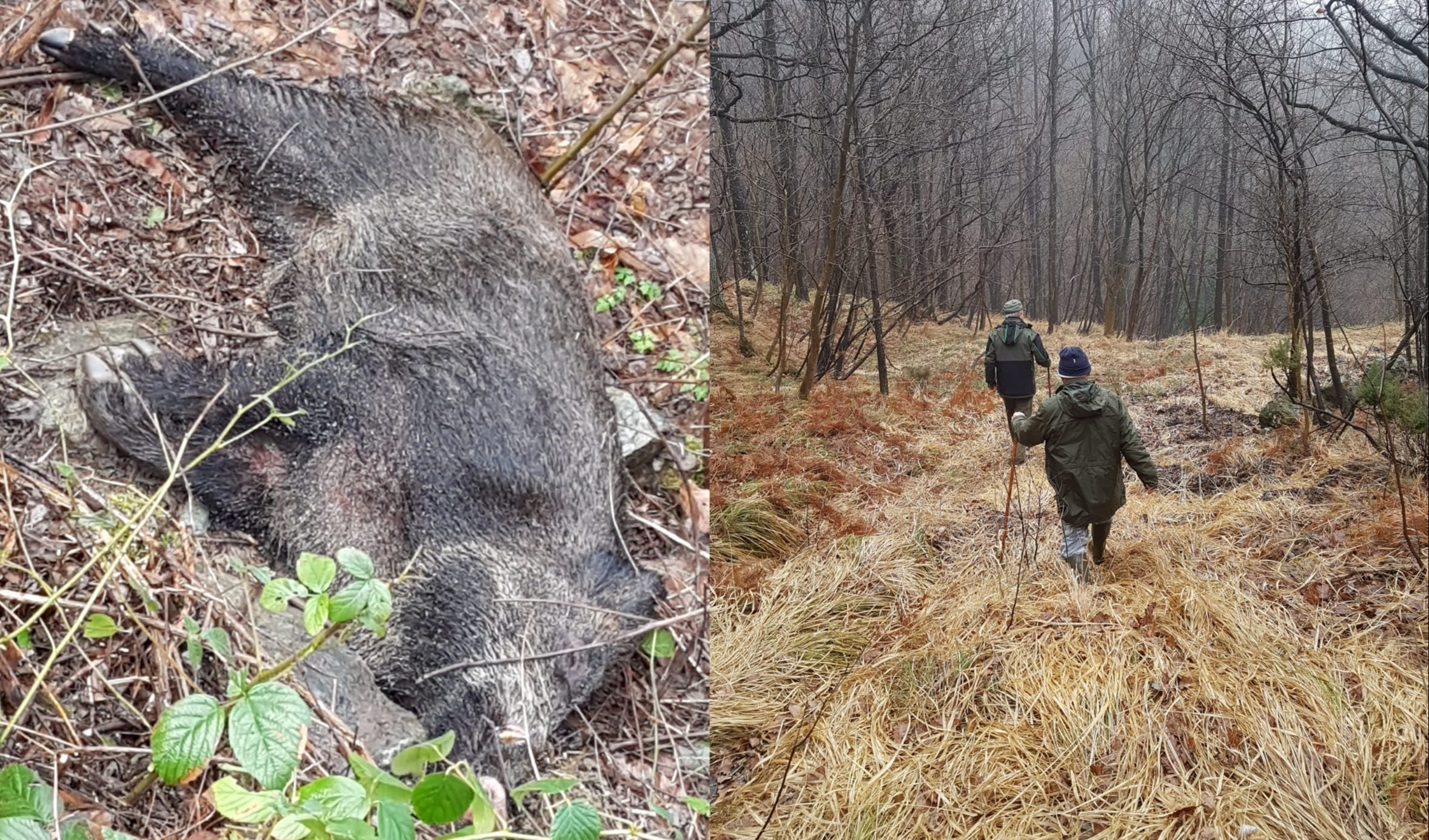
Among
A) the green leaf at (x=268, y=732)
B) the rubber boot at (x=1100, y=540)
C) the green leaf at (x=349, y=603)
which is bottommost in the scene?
the green leaf at (x=268, y=732)

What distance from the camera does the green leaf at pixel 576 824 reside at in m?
1.06

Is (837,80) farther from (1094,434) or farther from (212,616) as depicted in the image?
(212,616)

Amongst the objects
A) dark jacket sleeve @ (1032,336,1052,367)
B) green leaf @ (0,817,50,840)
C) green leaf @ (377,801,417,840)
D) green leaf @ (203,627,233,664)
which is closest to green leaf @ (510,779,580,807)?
green leaf @ (377,801,417,840)

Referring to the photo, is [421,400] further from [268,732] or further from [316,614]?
[268,732]

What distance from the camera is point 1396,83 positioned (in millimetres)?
708

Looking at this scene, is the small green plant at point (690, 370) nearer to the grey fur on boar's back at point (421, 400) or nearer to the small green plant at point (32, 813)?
the grey fur on boar's back at point (421, 400)

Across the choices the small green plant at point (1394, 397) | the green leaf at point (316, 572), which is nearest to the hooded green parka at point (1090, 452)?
the small green plant at point (1394, 397)

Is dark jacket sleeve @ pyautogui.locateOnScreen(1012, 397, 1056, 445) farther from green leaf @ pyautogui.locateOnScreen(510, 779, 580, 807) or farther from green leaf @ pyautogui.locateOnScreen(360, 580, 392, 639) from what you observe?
green leaf @ pyautogui.locateOnScreen(360, 580, 392, 639)

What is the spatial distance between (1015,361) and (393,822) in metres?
1.13

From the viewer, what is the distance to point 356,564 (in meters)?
1.22

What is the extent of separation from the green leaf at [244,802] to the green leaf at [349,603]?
0.26 meters

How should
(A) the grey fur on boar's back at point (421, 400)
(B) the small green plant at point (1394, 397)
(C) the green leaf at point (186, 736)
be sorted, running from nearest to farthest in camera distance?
(B) the small green plant at point (1394, 397), (C) the green leaf at point (186, 736), (A) the grey fur on boar's back at point (421, 400)

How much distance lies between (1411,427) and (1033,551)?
1.28ft

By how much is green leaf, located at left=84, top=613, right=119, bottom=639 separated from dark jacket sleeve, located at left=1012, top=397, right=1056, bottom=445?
4.99 ft
